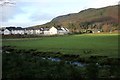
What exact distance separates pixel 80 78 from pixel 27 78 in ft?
10.2

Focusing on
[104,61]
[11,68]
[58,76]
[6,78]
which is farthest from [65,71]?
[104,61]

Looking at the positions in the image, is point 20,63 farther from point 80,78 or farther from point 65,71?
point 80,78

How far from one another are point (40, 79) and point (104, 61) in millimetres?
18433

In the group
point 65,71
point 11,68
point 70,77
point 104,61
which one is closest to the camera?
point 70,77

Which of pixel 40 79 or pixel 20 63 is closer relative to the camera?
pixel 40 79

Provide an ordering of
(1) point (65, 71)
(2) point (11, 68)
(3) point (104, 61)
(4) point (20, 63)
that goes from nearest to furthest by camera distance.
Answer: (1) point (65, 71)
(2) point (11, 68)
(4) point (20, 63)
(3) point (104, 61)

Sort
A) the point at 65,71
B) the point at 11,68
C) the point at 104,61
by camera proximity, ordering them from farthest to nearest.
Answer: the point at 104,61
the point at 11,68
the point at 65,71

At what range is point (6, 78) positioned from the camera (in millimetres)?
17141

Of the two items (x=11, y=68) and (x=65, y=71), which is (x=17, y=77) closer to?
(x=65, y=71)

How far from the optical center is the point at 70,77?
55.5 feet

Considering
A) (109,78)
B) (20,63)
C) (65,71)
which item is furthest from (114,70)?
(20,63)

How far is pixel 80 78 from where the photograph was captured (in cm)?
1694

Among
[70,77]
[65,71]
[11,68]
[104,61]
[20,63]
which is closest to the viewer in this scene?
[70,77]

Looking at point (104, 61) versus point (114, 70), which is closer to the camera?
point (114, 70)
